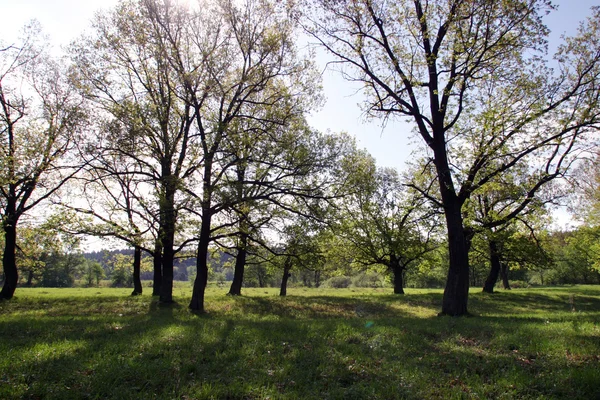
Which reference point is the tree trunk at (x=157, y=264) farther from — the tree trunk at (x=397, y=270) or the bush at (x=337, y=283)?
the bush at (x=337, y=283)

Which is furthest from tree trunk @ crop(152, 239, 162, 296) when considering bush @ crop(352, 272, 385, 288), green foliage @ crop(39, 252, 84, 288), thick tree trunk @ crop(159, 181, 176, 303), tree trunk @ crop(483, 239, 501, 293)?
bush @ crop(352, 272, 385, 288)

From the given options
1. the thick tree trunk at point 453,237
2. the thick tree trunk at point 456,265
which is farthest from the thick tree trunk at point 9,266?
the thick tree trunk at point 456,265

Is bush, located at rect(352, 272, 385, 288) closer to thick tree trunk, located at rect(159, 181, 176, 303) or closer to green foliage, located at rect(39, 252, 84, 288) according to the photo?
green foliage, located at rect(39, 252, 84, 288)

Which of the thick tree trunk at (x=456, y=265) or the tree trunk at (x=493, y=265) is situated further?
the tree trunk at (x=493, y=265)

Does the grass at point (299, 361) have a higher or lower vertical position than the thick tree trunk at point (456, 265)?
lower

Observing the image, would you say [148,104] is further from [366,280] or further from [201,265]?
[366,280]

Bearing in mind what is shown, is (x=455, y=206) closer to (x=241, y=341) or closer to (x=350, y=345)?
(x=350, y=345)

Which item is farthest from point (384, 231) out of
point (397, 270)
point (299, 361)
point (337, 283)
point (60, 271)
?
point (60, 271)

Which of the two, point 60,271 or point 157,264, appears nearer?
point 157,264

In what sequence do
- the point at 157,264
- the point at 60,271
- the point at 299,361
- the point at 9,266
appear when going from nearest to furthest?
the point at 299,361 → the point at 9,266 → the point at 157,264 → the point at 60,271

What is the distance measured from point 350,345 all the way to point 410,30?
46.3 feet

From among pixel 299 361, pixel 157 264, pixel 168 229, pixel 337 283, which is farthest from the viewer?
pixel 337 283

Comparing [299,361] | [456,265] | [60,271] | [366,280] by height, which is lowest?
[366,280]

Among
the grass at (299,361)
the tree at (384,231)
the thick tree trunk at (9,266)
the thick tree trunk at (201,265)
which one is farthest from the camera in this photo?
the tree at (384,231)
